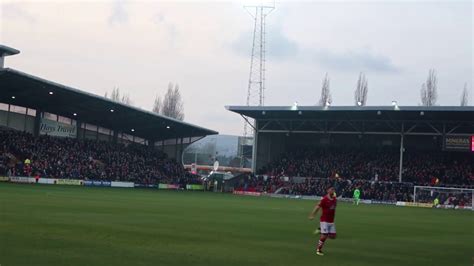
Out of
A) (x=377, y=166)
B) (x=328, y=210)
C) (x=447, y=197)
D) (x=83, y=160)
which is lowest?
(x=328, y=210)

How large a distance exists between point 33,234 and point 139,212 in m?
12.6

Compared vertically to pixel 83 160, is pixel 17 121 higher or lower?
higher

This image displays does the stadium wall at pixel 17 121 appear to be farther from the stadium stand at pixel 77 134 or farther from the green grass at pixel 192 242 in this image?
the green grass at pixel 192 242

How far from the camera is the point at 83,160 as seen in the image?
69812 mm

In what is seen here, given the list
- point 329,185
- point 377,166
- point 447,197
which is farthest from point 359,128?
point 447,197

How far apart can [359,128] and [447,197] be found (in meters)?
18.1

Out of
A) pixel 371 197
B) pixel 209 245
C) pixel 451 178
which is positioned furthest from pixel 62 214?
pixel 451 178

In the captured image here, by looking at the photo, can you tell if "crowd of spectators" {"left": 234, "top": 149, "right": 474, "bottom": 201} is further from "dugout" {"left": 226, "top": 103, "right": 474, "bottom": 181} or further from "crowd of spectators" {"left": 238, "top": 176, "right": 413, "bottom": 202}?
"dugout" {"left": 226, "top": 103, "right": 474, "bottom": 181}

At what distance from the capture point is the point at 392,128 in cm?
7812

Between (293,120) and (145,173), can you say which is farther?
(293,120)

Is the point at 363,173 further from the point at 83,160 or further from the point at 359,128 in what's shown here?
the point at 83,160

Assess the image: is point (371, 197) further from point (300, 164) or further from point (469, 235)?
point (469, 235)

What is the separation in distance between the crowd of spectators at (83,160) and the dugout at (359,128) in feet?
40.4

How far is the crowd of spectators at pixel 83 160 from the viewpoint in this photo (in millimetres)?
62031
